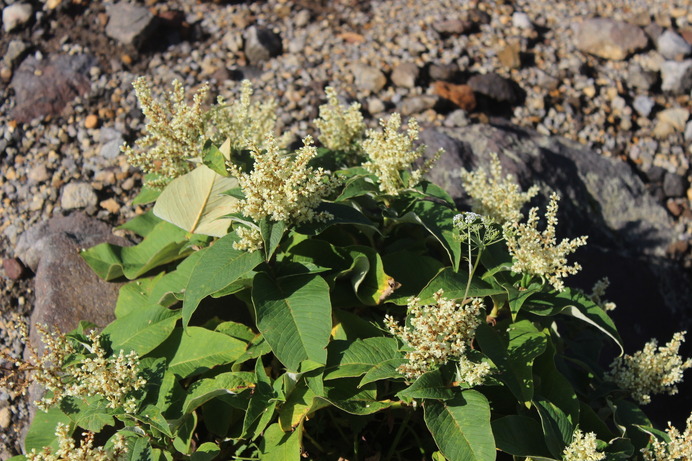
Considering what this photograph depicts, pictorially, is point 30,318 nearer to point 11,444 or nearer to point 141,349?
point 11,444

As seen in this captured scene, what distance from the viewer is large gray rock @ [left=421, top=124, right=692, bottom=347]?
477 centimetres

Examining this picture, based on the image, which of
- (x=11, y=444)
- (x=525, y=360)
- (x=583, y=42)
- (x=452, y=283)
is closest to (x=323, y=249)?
(x=452, y=283)

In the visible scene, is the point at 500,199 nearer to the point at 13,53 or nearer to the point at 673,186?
the point at 673,186

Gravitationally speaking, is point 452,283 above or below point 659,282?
above

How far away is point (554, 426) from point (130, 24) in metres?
4.31

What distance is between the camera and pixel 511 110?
18.5ft

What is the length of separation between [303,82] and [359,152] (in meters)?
1.60

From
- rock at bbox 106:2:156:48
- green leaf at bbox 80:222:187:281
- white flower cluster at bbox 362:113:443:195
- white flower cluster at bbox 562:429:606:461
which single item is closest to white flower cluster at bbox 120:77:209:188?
green leaf at bbox 80:222:187:281

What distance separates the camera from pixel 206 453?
2887mm

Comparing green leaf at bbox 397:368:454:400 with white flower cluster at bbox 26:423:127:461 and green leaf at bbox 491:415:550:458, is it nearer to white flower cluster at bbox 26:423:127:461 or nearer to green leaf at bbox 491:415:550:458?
green leaf at bbox 491:415:550:458

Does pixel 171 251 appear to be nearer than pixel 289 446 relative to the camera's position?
No

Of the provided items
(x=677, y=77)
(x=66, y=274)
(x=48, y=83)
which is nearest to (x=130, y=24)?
(x=48, y=83)

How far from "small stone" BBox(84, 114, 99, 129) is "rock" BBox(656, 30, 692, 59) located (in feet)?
15.8

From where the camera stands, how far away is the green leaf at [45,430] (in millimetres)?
3141
